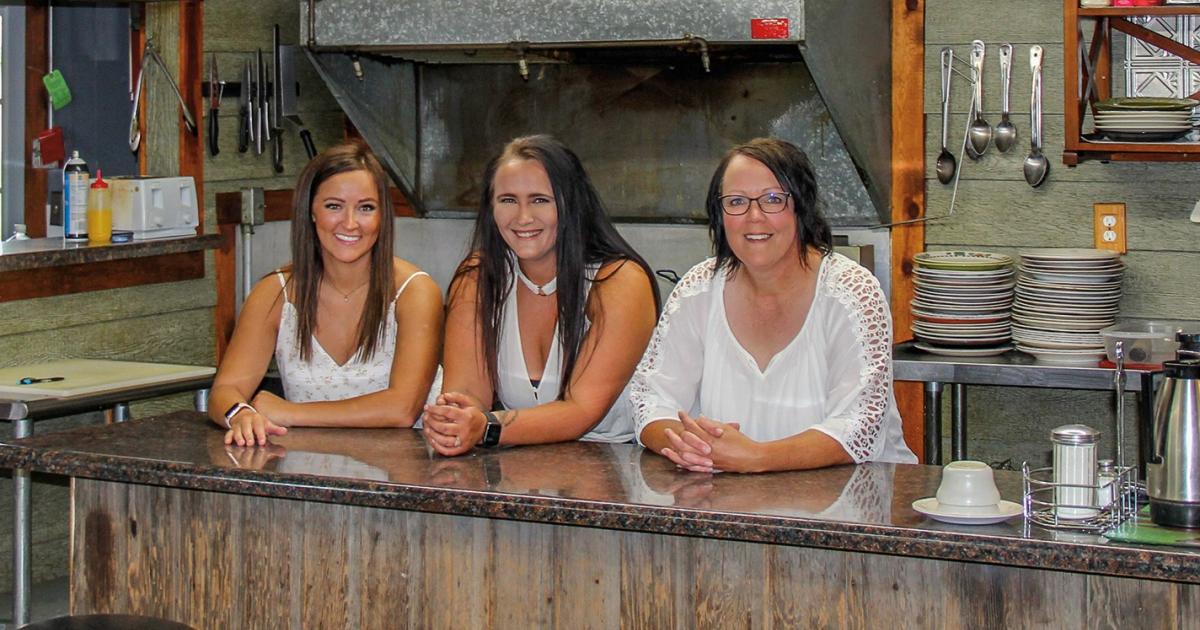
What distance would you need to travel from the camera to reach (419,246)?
5062 millimetres

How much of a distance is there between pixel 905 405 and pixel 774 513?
2.31 metres

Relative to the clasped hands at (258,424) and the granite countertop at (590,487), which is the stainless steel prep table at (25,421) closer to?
the granite countertop at (590,487)

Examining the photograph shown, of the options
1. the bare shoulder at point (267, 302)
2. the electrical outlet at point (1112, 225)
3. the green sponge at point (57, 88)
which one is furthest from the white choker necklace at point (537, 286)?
the green sponge at point (57, 88)

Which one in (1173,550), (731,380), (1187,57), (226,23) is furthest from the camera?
(226,23)

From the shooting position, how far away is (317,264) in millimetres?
3236

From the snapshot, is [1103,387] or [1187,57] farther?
[1187,57]

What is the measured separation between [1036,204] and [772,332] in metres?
1.69

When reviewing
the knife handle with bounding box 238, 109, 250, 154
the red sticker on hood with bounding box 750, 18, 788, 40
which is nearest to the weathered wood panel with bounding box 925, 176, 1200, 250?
the red sticker on hood with bounding box 750, 18, 788, 40

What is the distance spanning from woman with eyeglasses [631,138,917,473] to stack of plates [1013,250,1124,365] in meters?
1.12

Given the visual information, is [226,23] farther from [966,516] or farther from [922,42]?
[966,516]

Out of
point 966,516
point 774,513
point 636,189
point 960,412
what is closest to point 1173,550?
point 966,516

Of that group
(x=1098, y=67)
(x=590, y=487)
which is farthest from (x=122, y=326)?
(x=1098, y=67)

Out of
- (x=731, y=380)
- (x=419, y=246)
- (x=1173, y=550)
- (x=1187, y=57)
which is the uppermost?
(x=1187, y=57)

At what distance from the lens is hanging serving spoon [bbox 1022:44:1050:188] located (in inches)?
163
